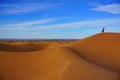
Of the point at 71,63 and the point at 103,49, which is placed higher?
the point at 103,49

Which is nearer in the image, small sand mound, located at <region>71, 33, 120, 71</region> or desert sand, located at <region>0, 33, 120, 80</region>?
desert sand, located at <region>0, 33, 120, 80</region>

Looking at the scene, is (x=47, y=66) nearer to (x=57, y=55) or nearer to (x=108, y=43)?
(x=57, y=55)

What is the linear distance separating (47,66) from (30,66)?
64cm

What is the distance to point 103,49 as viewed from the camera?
408 inches

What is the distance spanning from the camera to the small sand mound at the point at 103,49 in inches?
359

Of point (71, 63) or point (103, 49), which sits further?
point (103, 49)

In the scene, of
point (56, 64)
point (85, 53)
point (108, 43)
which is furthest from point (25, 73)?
point (108, 43)

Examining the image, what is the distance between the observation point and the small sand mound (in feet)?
29.9

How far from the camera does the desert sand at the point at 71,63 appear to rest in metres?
7.52

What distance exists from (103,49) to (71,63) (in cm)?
287

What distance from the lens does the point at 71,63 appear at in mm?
7852

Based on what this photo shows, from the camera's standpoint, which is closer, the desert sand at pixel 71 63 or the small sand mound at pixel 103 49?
the desert sand at pixel 71 63

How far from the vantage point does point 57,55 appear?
901 centimetres

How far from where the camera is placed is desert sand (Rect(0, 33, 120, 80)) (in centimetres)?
752
